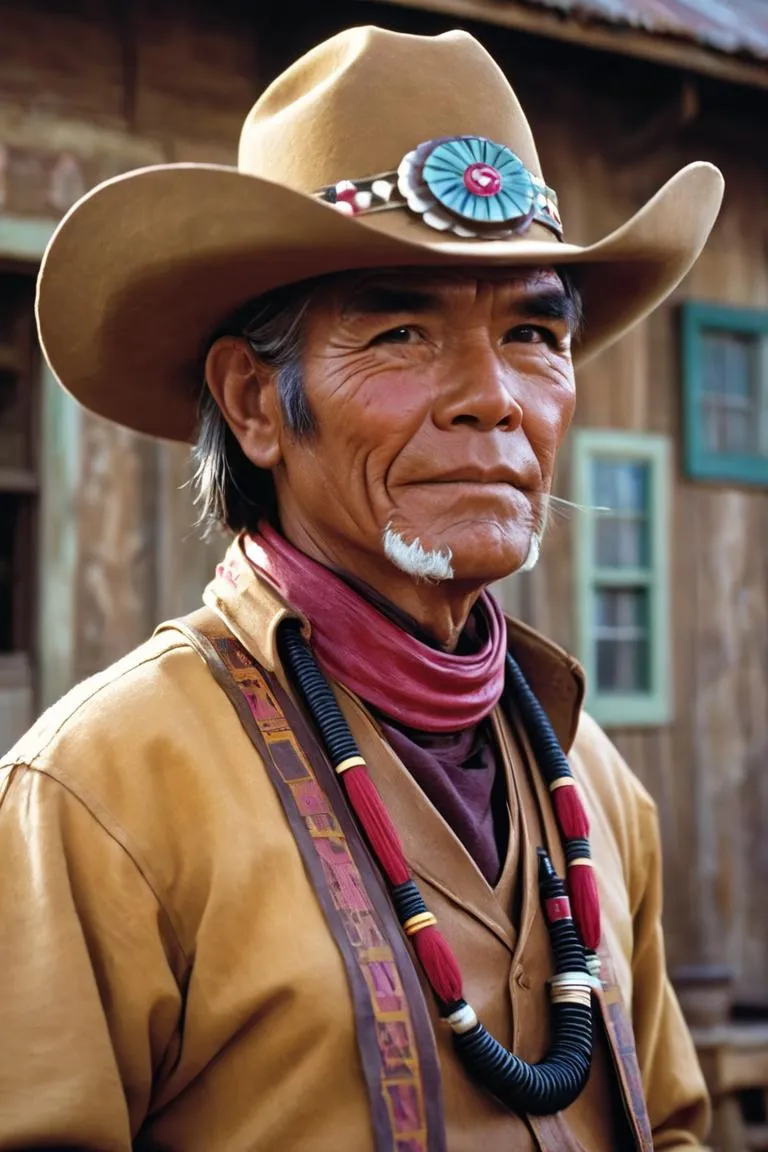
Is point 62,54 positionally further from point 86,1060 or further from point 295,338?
point 86,1060

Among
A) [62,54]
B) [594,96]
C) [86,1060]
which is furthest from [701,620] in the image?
[86,1060]

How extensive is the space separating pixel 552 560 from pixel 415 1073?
4.20 metres

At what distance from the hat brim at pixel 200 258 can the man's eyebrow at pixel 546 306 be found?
2.0 inches

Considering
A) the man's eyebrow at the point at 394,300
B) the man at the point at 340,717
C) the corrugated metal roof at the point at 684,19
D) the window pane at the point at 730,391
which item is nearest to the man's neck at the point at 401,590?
the man at the point at 340,717

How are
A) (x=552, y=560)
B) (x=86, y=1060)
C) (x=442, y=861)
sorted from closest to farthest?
(x=86, y=1060), (x=442, y=861), (x=552, y=560)

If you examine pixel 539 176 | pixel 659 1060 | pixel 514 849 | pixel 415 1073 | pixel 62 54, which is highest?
pixel 62 54

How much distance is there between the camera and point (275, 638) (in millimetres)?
1838

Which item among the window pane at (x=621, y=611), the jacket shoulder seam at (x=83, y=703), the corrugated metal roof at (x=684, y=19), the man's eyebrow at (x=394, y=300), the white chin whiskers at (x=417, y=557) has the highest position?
the corrugated metal roof at (x=684, y=19)

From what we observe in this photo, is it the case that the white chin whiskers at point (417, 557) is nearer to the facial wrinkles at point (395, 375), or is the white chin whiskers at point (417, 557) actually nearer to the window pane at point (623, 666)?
the facial wrinkles at point (395, 375)

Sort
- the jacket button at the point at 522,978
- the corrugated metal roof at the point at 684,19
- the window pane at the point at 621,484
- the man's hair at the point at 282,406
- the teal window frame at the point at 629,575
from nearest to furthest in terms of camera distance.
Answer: the jacket button at the point at 522,978 < the man's hair at the point at 282,406 < the corrugated metal roof at the point at 684,19 < the teal window frame at the point at 629,575 < the window pane at the point at 621,484

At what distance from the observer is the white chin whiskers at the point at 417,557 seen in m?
1.80

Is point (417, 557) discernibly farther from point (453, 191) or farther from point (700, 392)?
point (700, 392)

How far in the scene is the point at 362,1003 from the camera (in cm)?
159

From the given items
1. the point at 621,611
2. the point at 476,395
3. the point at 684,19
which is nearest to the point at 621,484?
the point at 621,611
